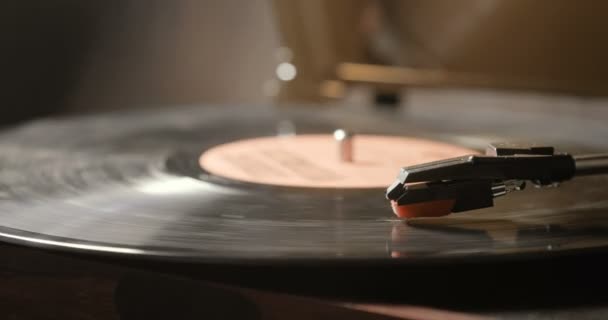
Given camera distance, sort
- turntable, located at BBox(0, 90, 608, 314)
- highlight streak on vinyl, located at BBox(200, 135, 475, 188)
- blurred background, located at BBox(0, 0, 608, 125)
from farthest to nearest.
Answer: blurred background, located at BBox(0, 0, 608, 125)
highlight streak on vinyl, located at BBox(200, 135, 475, 188)
turntable, located at BBox(0, 90, 608, 314)

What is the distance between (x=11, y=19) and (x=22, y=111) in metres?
0.16

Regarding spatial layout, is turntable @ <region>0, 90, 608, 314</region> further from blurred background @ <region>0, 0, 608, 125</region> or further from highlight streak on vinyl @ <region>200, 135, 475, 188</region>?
blurred background @ <region>0, 0, 608, 125</region>

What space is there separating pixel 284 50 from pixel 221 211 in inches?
24.1

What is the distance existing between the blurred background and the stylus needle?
1.50 feet

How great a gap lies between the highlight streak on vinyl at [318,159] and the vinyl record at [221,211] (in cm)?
1

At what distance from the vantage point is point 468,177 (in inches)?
16.5

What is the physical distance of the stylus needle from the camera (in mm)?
415

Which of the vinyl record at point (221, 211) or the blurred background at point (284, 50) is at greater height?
the blurred background at point (284, 50)

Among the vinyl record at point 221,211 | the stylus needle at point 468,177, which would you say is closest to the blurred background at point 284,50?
the vinyl record at point 221,211

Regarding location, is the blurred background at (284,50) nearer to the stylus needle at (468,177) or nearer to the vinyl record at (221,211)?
the vinyl record at (221,211)

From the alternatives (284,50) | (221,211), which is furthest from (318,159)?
(284,50)

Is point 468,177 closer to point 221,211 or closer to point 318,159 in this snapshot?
point 221,211

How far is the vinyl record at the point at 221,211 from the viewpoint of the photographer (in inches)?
15.0

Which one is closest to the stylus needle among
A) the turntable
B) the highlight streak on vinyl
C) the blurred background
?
the turntable
